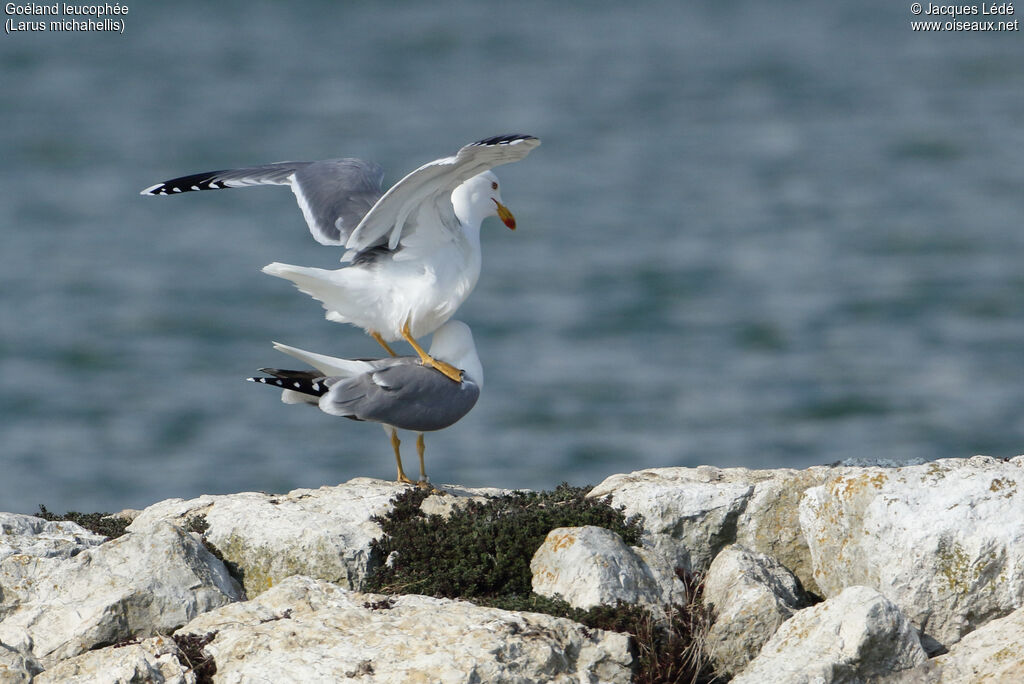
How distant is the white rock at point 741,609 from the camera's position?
19.2 ft

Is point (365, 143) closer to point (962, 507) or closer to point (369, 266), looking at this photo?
point (369, 266)

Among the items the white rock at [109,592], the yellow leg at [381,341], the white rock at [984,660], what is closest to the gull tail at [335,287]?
the yellow leg at [381,341]

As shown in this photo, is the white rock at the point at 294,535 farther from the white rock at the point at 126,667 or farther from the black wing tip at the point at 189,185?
the black wing tip at the point at 189,185

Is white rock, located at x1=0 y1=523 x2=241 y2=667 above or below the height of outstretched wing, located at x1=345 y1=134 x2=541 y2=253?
below

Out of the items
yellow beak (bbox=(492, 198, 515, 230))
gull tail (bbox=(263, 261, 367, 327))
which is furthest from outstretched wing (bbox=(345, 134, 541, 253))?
yellow beak (bbox=(492, 198, 515, 230))

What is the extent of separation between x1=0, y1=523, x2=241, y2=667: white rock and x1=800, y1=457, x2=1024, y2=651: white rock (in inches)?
109

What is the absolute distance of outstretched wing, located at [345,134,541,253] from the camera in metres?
7.38

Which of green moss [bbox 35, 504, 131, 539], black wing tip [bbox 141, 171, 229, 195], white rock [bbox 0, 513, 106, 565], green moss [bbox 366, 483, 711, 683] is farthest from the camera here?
black wing tip [bbox 141, 171, 229, 195]

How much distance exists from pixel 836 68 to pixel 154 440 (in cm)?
1705

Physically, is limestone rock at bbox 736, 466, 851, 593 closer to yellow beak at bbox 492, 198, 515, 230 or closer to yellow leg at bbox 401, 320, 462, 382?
yellow leg at bbox 401, 320, 462, 382

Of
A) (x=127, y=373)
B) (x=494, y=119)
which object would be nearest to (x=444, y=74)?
(x=494, y=119)

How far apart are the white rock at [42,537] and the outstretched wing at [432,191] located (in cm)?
243

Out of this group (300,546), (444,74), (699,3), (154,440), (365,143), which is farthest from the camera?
(699,3)

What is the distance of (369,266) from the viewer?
341 inches
